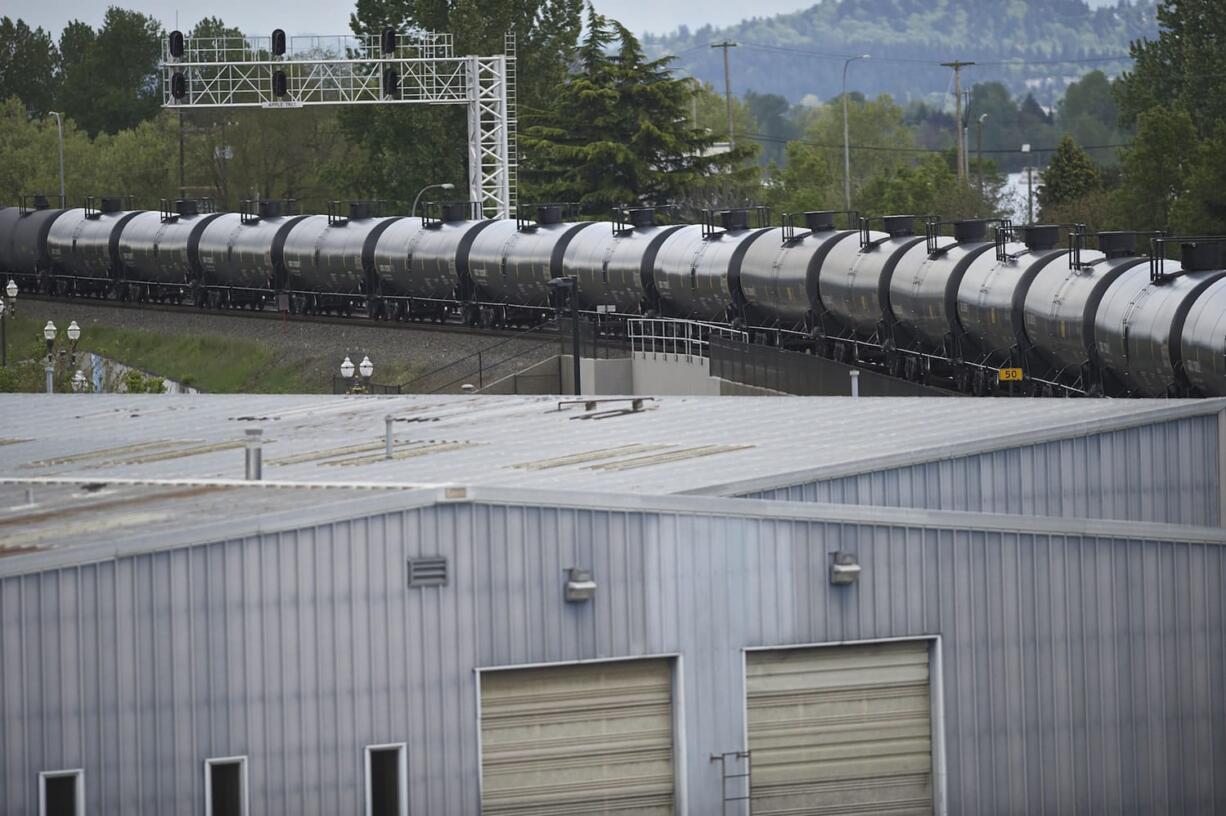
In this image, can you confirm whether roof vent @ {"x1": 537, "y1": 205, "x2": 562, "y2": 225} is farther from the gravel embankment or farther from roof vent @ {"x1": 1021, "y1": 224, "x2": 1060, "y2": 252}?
roof vent @ {"x1": 1021, "y1": 224, "x2": 1060, "y2": 252}

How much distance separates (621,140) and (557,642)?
79.7m

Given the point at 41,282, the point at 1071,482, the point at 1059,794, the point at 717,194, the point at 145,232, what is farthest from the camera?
the point at 717,194

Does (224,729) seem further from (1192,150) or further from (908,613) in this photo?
(1192,150)

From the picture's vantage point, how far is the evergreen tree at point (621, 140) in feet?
306

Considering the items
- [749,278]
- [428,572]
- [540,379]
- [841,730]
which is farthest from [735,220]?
[428,572]

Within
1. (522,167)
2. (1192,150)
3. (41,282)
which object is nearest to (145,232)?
(41,282)

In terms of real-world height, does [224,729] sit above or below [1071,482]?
below

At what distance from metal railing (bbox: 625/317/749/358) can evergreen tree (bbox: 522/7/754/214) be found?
37.2 metres

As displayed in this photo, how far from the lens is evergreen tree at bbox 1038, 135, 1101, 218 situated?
88.1m

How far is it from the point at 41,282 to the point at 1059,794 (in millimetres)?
68569

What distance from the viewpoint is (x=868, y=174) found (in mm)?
181000

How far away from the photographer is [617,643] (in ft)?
56.4

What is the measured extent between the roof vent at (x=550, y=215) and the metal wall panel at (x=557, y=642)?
41.9 meters

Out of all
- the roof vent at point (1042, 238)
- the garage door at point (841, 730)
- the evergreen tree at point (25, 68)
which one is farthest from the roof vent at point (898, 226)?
the evergreen tree at point (25, 68)
